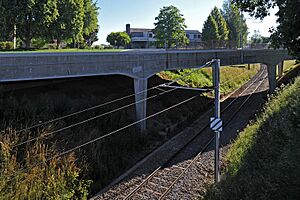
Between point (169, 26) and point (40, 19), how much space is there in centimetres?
2386

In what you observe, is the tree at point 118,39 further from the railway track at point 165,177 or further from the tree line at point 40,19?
the railway track at point 165,177

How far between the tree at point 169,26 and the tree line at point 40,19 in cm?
1554

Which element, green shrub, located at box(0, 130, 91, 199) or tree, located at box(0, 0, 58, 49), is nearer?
green shrub, located at box(0, 130, 91, 199)

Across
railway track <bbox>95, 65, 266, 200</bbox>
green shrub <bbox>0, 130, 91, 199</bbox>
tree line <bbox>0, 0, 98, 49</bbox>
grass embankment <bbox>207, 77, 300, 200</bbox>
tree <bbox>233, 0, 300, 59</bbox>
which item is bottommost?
railway track <bbox>95, 65, 266, 200</bbox>

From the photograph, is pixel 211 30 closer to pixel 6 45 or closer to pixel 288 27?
pixel 6 45

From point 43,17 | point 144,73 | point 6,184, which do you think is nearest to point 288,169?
point 6,184

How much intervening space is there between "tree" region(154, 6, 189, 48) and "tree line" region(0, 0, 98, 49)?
15.5m

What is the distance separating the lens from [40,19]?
3144cm

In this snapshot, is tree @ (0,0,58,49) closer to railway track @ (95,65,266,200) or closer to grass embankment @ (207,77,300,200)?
railway track @ (95,65,266,200)

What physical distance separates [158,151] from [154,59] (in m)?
7.17

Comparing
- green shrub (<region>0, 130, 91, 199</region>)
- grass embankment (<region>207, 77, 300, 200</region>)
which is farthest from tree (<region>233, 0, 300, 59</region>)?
green shrub (<region>0, 130, 91, 199</region>)

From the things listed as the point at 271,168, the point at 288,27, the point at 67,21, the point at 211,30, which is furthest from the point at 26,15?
the point at 211,30

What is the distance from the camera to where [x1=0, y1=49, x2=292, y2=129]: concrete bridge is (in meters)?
15.1

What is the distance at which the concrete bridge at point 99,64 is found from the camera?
594 inches
